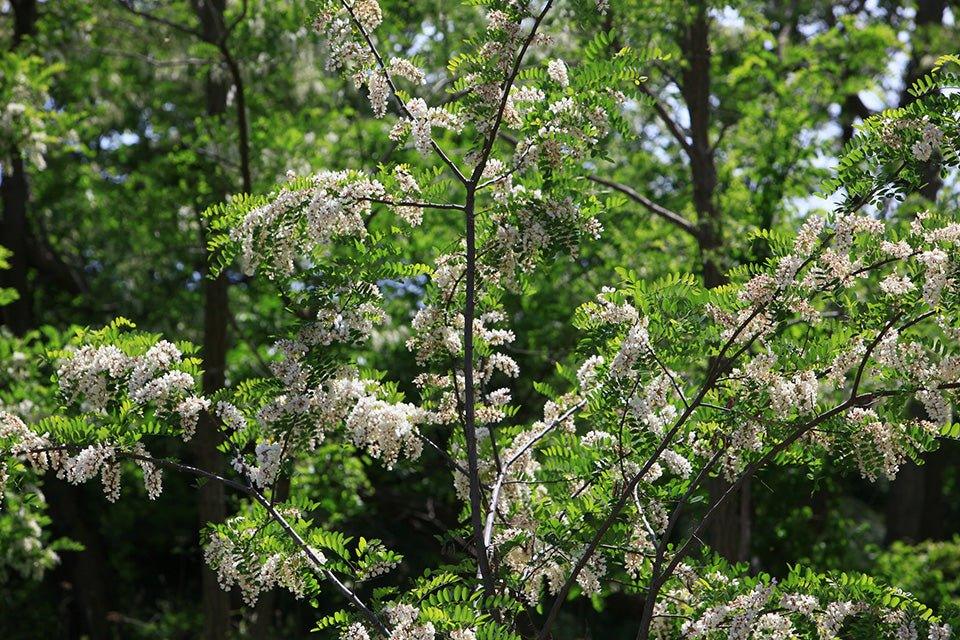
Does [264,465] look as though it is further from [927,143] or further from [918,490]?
[918,490]

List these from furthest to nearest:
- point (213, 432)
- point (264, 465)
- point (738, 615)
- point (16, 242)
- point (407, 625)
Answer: point (16, 242), point (213, 432), point (264, 465), point (738, 615), point (407, 625)

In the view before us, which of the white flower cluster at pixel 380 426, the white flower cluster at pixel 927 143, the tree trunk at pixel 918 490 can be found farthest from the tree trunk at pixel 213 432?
the tree trunk at pixel 918 490

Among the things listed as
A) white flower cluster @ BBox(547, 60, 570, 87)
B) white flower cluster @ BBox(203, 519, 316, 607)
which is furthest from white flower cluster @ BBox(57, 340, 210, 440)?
white flower cluster @ BBox(547, 60, 570, 87)

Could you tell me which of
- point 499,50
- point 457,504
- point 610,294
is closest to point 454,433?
point 610,294

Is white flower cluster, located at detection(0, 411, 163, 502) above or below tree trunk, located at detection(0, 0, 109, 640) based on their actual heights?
below

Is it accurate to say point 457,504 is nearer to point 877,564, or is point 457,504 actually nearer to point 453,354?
point 877,564

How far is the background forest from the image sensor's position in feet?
26.1

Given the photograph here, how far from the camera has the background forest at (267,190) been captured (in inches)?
313

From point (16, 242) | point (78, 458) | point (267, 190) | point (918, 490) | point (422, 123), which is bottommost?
point (78, 458)

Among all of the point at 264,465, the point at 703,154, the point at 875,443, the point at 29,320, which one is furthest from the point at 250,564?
the point at 29,320

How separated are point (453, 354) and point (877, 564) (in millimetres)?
7251

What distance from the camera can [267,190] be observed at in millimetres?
8023

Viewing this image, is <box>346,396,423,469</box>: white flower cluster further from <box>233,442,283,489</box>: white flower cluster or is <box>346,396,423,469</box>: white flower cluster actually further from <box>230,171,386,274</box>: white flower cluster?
<box>230,171,386,274</box>: white flower cluster

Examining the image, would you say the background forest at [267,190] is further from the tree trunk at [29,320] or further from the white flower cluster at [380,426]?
the white flower cluster at [380,426]
